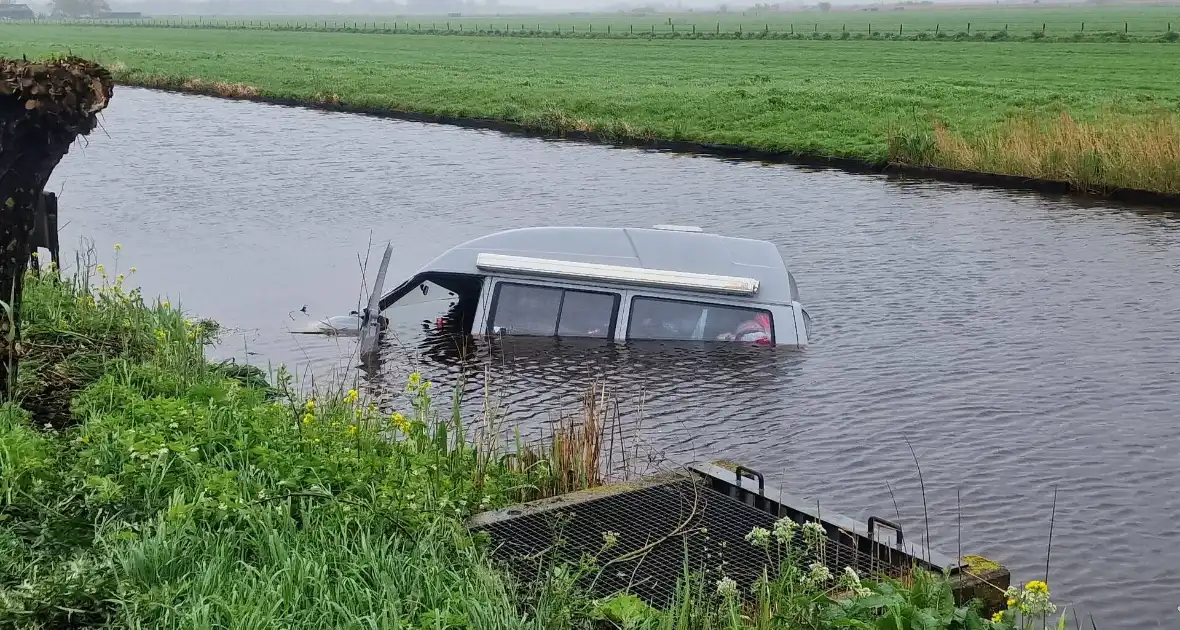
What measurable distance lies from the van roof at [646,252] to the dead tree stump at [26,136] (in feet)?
19.8

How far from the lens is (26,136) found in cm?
947

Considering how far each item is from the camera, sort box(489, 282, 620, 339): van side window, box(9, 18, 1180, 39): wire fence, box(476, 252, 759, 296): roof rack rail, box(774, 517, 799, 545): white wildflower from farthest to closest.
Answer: box(9, 18, 1180, 39): wire fence → box(489, 282, 620, 339): van side window → box(476, 252, 759, 296): roof rack rail → box(774, 517, 799, 545): white wildflower

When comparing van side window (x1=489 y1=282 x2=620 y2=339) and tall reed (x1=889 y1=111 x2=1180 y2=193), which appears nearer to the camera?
van side window (x1=489 y1=282 x2=620 y2=339)

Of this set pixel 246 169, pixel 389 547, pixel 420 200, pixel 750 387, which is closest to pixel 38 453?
pixel 389 547

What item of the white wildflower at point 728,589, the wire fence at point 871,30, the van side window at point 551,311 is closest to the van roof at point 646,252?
the van side window at point 551,311

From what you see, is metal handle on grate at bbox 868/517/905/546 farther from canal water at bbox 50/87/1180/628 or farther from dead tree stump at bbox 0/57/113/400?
dead tree stump at bbox 0/57/113/400

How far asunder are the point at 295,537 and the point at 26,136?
14.9 ft

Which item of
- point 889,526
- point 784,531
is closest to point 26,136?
point 784,531

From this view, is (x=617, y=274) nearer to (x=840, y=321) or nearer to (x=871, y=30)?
(x=840, y=321)

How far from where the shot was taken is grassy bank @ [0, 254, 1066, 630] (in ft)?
19.1

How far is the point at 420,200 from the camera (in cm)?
2641

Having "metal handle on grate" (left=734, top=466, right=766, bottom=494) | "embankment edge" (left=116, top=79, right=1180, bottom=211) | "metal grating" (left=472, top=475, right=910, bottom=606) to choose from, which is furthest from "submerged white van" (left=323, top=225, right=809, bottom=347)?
"embankment edge" (left=116, top=79, right=1180, bottom=211)

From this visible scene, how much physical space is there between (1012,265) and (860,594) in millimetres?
14681

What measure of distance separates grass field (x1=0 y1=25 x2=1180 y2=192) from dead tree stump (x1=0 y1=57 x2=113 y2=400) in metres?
21.0
